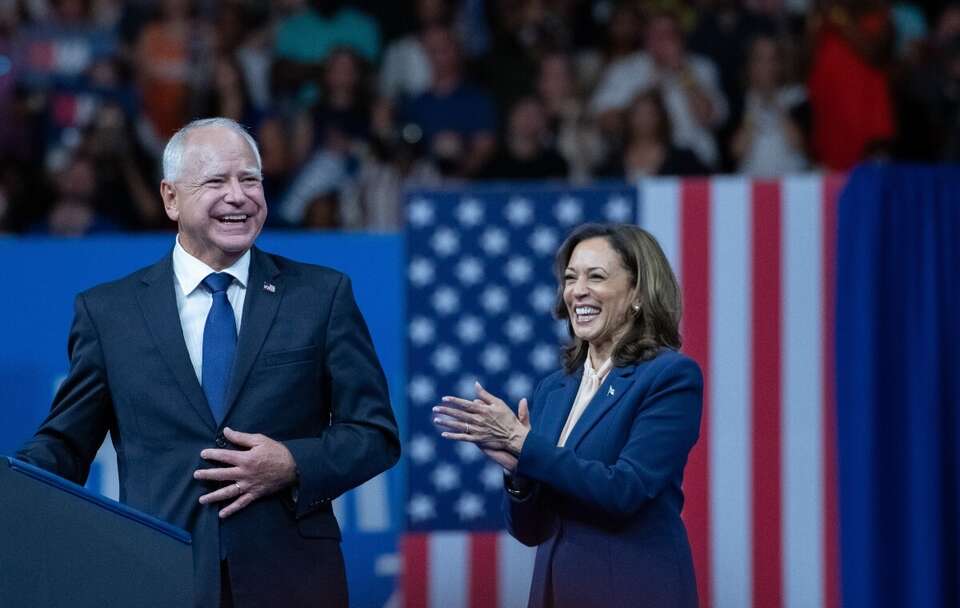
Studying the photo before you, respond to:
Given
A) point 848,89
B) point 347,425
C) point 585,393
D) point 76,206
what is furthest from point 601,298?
point 848,89

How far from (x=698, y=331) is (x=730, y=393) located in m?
0.22

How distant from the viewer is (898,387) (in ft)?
16.2

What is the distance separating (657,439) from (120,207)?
3984 millimetres

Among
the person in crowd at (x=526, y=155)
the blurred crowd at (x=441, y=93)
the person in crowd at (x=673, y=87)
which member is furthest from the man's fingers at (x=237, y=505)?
the person in crowd at (x=673, y=87)

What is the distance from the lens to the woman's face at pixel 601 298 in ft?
10.5

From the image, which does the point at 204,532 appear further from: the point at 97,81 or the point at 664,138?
the point at 97,81

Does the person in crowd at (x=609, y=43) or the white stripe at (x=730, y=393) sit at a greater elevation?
the person in crowd at (x=609, y=43)

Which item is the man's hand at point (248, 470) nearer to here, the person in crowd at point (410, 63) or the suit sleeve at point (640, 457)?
the suit sleeve at point (640, 457)

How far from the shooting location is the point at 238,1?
754cm

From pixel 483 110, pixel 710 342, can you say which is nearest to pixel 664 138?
pixel 483 110

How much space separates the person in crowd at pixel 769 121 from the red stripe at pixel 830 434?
184 centimetres

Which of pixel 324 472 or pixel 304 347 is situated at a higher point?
pixel 304 347

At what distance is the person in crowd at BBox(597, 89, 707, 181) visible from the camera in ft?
20.6

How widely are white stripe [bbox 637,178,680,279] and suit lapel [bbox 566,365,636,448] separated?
1934mm
